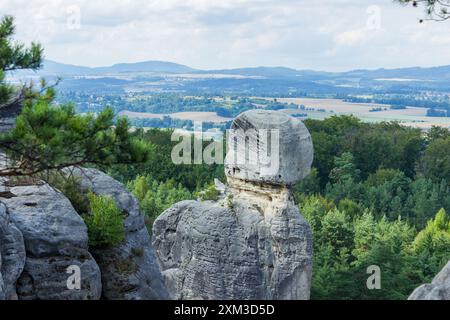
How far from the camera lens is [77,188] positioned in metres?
17.3

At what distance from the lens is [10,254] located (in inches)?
562

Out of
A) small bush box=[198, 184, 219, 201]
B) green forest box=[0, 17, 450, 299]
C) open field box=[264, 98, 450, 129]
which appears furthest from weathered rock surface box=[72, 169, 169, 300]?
open field box=[264, 98, 450, 129]

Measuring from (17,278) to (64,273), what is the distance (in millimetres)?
913

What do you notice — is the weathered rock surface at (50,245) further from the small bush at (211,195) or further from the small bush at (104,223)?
the small bush at (211,195)

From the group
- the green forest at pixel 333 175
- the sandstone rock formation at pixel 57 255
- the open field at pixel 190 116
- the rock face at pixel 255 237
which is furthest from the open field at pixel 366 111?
the sandstone rock formation at pixel 57 255

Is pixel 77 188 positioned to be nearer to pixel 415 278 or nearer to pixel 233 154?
pixel 233 154

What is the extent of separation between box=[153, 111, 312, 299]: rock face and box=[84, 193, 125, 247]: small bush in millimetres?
4869

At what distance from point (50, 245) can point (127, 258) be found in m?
2.11

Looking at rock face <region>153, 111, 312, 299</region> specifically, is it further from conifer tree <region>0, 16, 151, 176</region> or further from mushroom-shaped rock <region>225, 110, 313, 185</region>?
conifer tree <region>0, 16, 151, 176</region>

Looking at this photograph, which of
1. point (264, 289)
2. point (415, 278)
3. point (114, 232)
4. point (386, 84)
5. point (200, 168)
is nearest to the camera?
point (114, 232)

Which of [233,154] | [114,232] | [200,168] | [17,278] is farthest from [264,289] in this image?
[200,168]

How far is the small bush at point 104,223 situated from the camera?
1609 cm

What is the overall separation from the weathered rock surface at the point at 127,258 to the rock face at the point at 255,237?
3559mm

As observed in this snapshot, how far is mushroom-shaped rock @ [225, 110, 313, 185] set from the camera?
20562 mm
